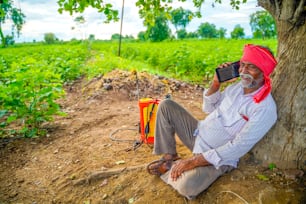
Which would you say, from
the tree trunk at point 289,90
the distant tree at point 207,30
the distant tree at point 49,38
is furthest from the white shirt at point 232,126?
the distant tree at point 207,30

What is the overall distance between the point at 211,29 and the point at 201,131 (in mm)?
Answer: 98947

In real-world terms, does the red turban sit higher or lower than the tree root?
higher

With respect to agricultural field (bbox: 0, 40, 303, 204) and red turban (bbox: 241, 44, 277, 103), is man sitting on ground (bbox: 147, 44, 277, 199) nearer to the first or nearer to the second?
red turban (bbox: 241, 44, 277, 103)

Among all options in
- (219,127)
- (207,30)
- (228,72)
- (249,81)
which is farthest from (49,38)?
(249,81)

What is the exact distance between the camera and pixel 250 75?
106 inches

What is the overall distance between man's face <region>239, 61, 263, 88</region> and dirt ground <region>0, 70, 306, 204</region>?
2.71ft

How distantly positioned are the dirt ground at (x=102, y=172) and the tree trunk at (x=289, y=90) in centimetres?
18

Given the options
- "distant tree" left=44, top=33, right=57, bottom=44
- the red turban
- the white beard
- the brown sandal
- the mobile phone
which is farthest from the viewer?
"distant tree" left=44, top=33, right=57, bottom=44

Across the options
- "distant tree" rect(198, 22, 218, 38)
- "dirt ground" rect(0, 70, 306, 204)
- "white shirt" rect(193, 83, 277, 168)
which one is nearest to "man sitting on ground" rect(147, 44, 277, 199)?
"white shirt" rect(193, 83, 277, 168)

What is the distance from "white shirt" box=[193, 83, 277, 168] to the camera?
2.59 m

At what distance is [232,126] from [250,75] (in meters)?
0.51

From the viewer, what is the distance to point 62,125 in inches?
220

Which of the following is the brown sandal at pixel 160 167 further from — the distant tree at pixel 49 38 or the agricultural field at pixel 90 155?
the distant tree at pixel 49 38

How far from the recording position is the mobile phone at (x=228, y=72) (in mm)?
2994
